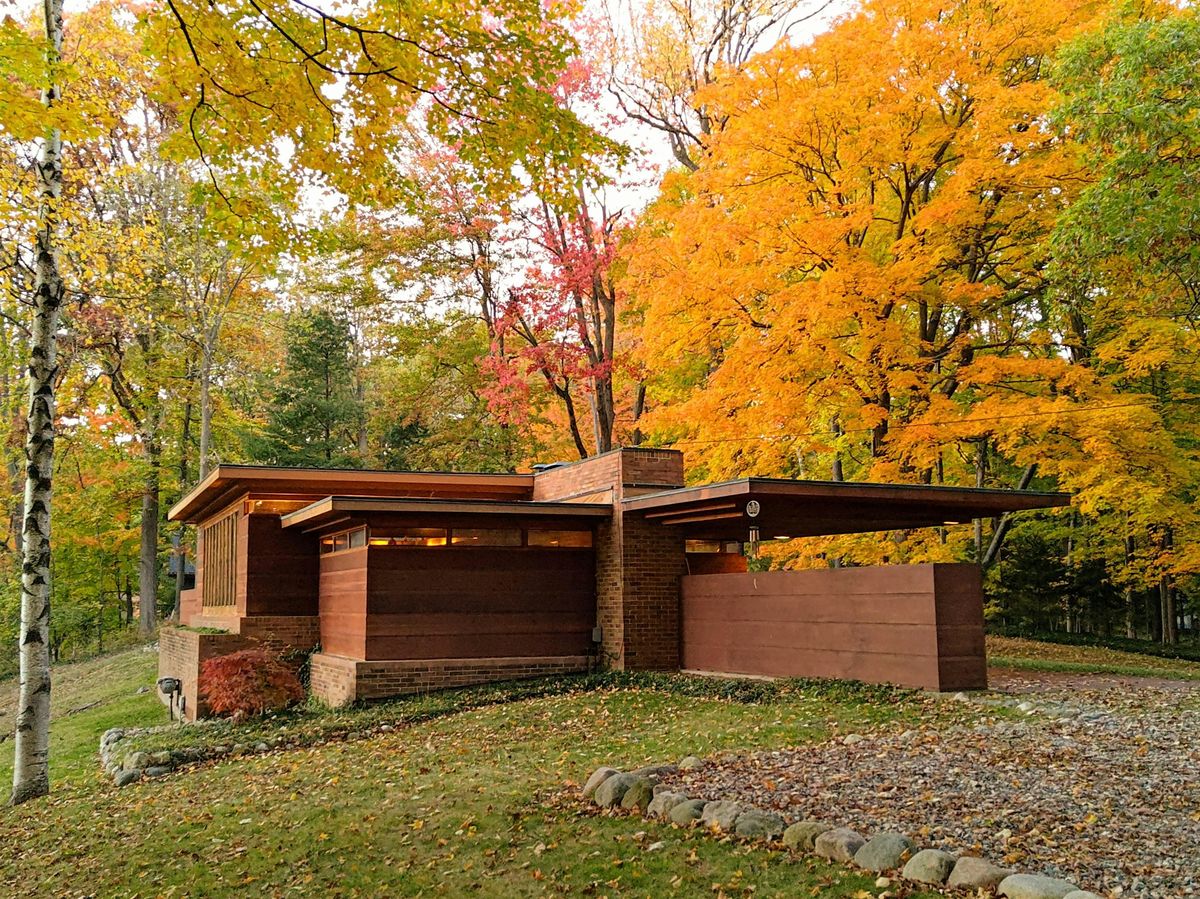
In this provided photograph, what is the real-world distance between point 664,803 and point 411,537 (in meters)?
7.83

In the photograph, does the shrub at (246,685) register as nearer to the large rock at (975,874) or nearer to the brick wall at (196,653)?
the brick wall at (196,653)

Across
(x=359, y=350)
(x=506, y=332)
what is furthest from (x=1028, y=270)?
(x=359, y=350)

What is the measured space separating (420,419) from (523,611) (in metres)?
14.9

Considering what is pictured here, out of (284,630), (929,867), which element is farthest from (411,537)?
(929,867)

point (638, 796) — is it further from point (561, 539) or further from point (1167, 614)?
point (1167, 614)

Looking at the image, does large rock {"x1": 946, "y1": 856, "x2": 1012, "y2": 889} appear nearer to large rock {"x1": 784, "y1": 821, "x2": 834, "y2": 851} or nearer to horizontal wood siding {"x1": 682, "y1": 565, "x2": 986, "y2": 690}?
large rock {"x1": 784, "y1": 821, "x2": 834, "y2": 851}

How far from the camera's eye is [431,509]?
501 inches

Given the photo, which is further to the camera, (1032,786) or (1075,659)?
(1075,659)

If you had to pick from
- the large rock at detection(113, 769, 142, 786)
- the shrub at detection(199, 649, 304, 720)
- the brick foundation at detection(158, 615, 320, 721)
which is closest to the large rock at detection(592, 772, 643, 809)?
the large rock at detection(113, 769, 142, 786)

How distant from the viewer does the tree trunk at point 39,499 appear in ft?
30.9

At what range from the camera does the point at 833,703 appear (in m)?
10.0

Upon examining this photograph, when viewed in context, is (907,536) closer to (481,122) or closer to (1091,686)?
(1091,686)

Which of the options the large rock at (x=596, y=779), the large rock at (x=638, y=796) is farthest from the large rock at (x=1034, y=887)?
the large rock at (x=596, y=779)

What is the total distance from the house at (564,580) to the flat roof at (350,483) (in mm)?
49
